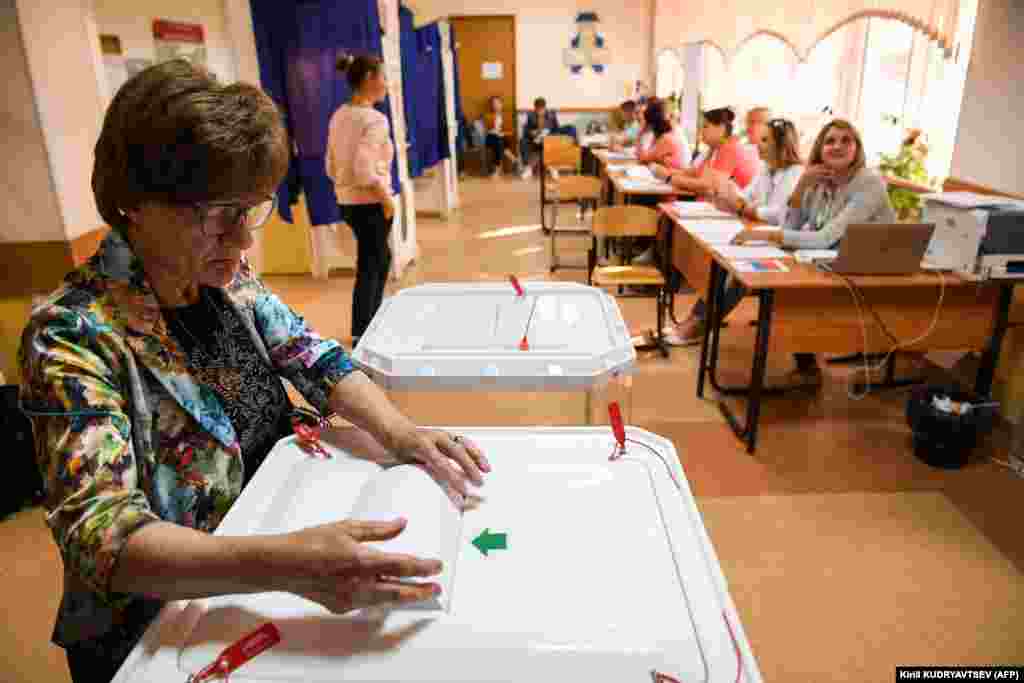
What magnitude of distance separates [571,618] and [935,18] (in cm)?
500

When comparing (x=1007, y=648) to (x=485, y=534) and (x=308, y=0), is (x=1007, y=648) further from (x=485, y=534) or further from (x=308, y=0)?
(x=308, y=0)

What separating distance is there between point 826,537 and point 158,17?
449cm

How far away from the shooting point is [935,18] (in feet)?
13.8

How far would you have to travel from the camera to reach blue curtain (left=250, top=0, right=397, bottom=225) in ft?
14.0

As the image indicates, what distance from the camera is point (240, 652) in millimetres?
708

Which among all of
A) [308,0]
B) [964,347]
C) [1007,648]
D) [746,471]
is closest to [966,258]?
[964,347]

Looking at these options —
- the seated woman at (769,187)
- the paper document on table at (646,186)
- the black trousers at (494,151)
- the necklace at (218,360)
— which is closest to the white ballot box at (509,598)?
the necklace at (218,360)

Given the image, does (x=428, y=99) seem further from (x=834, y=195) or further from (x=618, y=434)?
(x=618, y=434)

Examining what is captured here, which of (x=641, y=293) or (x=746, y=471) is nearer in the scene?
(x=746, y=471)

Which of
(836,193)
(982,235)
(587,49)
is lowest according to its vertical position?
(982,235)

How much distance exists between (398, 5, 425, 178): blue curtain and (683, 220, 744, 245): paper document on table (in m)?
3.15

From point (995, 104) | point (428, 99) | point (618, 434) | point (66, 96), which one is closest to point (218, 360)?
point (618, 434)

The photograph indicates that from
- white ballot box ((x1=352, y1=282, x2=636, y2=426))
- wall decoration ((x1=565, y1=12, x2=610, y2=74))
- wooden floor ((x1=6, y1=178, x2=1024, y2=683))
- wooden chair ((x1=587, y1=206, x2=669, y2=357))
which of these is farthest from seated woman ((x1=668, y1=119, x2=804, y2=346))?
wall decoration ((x1=565, y1=12, x2=610, y2=74))

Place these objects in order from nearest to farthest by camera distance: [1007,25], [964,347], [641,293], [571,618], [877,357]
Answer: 1. [571,618]
2. [964,347]
3. [1007,25]
4. [877,357]
5. [641,293]
